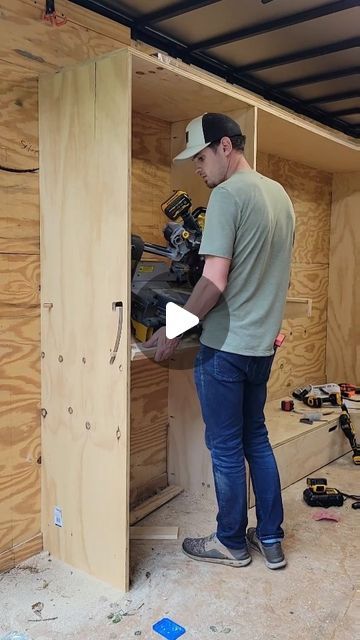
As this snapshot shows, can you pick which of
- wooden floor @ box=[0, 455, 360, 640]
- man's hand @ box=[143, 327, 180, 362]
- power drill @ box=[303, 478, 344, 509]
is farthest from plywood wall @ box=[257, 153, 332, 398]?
man's hand @ box=[143, 327, 180, 362]

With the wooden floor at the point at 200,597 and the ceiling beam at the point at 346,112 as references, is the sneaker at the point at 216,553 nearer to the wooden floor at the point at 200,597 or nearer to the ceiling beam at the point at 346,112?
the wooden floor at the point at 200,597

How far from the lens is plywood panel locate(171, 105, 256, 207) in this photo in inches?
90.1

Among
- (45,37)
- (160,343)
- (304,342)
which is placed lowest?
(304,342)

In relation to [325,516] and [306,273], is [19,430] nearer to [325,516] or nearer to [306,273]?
[325,516]

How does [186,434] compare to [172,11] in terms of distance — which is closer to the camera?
[172,11]

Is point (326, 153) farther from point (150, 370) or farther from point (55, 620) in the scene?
point (55, 620)

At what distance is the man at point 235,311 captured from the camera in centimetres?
175

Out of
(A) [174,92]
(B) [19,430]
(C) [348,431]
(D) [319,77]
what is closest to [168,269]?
(A) [174,92]

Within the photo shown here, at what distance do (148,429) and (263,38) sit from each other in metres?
1.82

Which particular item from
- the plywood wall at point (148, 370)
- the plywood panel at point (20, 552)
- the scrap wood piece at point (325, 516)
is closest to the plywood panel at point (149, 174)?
the plywood wall at point (148, 370)

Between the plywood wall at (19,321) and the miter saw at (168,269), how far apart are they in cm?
37

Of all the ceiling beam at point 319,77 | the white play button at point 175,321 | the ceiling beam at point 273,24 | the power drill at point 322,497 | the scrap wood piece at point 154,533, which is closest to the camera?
the white play button at point 175,321

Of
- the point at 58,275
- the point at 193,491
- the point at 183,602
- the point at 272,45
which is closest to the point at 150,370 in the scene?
the point at 193,491

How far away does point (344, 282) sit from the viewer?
3945 mm
